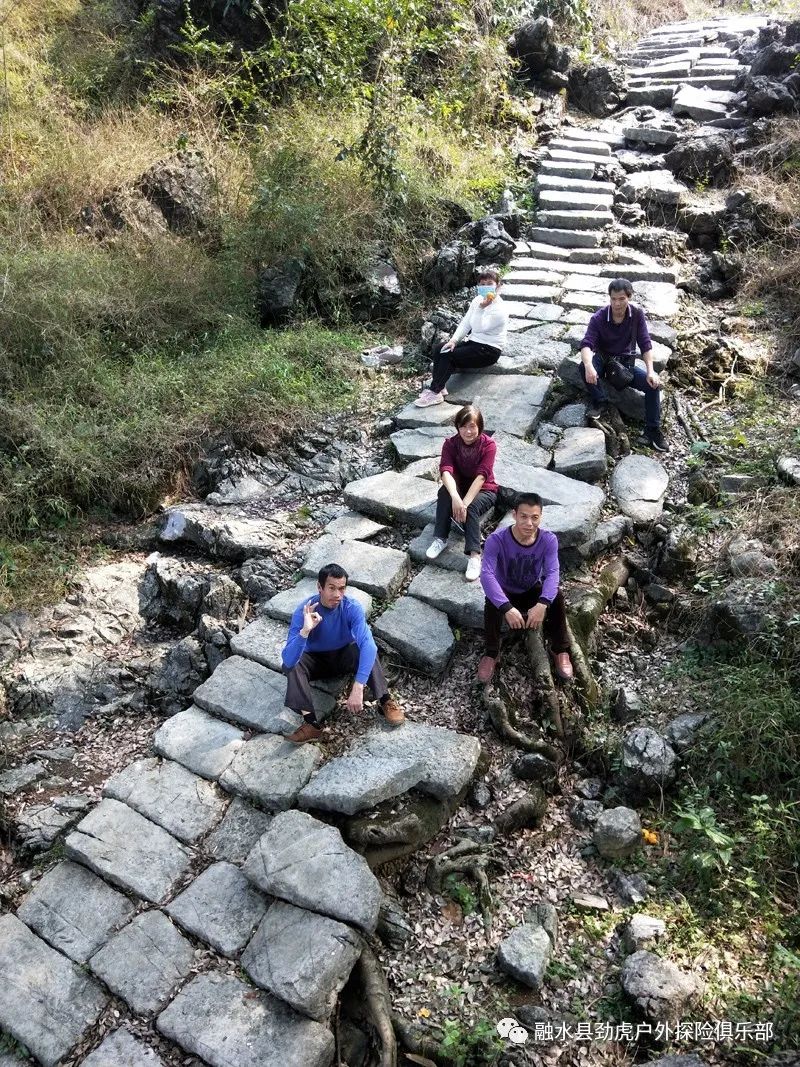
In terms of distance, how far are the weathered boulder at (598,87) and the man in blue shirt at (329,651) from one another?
10.8 metres

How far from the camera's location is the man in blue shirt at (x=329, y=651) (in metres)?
4.41

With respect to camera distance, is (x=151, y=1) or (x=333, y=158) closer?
(x=333, y=158)

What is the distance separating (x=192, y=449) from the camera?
22.7 ft

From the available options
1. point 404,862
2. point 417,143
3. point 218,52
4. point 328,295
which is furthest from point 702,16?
point 404,862

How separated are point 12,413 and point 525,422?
4.38 m

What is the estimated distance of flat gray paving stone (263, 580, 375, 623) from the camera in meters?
5.31

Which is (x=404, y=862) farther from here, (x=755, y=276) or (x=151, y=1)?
(x=151, y=1)

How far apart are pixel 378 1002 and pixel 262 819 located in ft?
3.71

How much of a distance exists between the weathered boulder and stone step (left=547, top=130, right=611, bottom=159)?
148 cm

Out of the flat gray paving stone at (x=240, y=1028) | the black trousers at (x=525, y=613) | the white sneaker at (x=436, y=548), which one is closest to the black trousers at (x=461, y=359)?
the white sneaker at (x=436, y=548)

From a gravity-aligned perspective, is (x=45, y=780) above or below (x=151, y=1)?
below

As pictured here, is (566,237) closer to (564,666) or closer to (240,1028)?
(564,666)

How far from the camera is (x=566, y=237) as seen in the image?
9.27 meters

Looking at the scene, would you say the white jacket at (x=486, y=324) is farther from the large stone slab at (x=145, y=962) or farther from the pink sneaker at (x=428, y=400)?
the large stone slab at (x=145, y=962)
